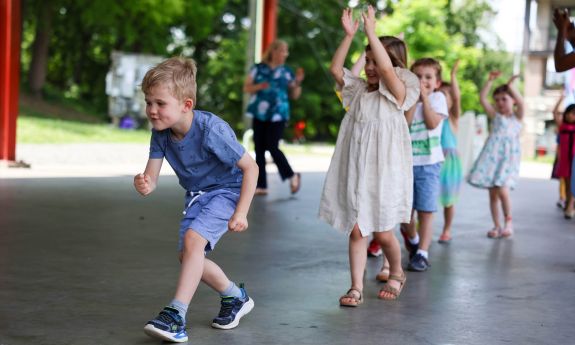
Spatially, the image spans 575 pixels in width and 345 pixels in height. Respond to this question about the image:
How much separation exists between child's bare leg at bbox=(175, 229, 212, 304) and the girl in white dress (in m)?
1.15

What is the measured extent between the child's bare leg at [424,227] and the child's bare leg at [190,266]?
268cm

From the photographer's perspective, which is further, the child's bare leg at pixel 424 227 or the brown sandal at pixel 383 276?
the child's bare leg at pixel 424 227

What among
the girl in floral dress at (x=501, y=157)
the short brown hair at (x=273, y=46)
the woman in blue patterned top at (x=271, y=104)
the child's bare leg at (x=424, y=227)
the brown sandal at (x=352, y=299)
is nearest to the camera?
the brown sandal at (x=352, y=299)

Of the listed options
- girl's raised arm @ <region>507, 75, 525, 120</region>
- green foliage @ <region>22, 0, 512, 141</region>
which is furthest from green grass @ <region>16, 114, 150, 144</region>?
girl's raised arm @ <region>507, 75, 525, 120</region>

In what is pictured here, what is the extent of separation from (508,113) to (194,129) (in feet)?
17.3

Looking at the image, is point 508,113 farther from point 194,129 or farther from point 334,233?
point 194,129

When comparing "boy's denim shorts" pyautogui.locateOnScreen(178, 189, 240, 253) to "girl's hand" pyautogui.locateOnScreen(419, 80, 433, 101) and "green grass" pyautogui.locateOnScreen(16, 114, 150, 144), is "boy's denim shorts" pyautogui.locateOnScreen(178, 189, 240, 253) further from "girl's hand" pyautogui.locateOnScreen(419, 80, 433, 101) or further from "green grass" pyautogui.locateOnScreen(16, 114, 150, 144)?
"green grass" pyautogui.locateOnScreen(16, 114, 150, 144)

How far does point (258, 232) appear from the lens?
7.91 metres

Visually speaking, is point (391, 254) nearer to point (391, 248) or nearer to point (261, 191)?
point (391, 248)

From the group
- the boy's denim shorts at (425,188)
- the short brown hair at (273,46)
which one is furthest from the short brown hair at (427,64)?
the short brown hair at (273,46)

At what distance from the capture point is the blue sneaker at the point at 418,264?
641 centimetres

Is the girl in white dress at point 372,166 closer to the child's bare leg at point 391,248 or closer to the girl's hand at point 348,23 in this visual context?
the child's bare leg at point 391,248

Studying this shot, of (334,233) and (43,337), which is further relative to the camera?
(334,233)

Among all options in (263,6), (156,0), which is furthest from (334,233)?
(156,0)
